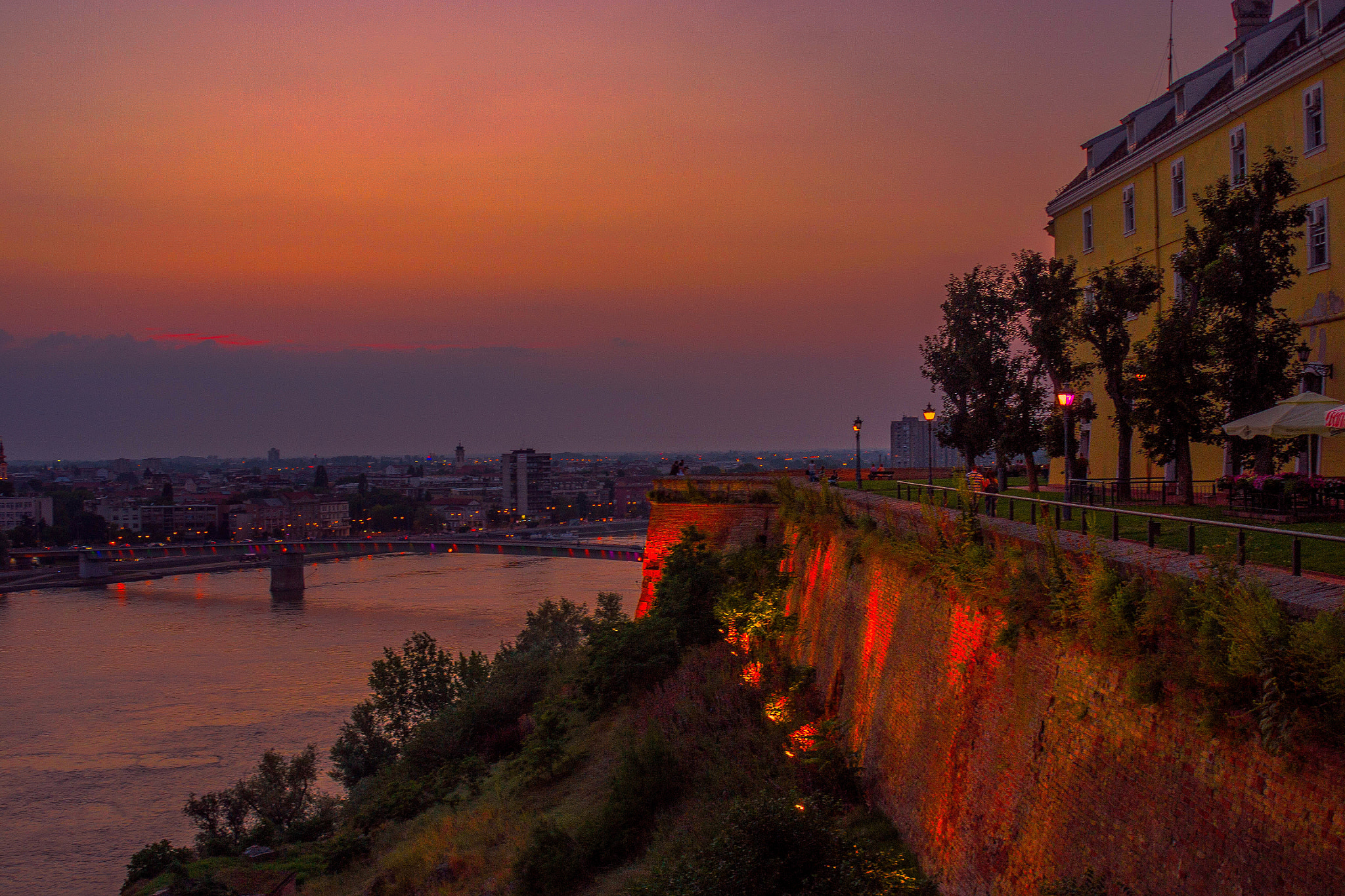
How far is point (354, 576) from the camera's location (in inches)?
3415

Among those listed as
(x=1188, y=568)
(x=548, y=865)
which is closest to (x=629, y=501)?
(x=548, y=865)

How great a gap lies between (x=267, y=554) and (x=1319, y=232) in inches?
4449

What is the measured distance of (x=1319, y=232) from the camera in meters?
16.0

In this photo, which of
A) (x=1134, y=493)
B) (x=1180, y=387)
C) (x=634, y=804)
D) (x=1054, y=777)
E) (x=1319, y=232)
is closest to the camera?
Answer: (x=1054, y=777)

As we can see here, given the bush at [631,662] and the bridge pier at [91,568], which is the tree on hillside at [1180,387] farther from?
the bridge pier at [91,568]

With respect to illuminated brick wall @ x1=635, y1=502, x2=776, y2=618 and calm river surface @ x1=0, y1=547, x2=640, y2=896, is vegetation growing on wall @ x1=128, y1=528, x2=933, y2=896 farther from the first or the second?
calm river surface @ x1=0, y1=547, x2=640, y2=896

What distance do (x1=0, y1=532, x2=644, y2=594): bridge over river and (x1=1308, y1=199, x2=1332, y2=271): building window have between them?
58.1 metres

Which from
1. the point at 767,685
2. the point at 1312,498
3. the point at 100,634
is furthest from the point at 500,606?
the point at 1312,498

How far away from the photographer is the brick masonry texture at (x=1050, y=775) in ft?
14.5

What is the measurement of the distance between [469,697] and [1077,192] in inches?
841

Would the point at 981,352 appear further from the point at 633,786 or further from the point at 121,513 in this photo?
the point at 121,513

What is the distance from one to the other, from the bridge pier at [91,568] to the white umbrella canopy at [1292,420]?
322 ft

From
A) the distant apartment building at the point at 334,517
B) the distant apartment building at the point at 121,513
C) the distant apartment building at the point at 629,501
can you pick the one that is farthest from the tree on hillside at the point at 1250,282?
the distant apartment building at the point at 121,513

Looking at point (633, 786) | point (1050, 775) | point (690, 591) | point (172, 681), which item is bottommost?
point (172, 681)
